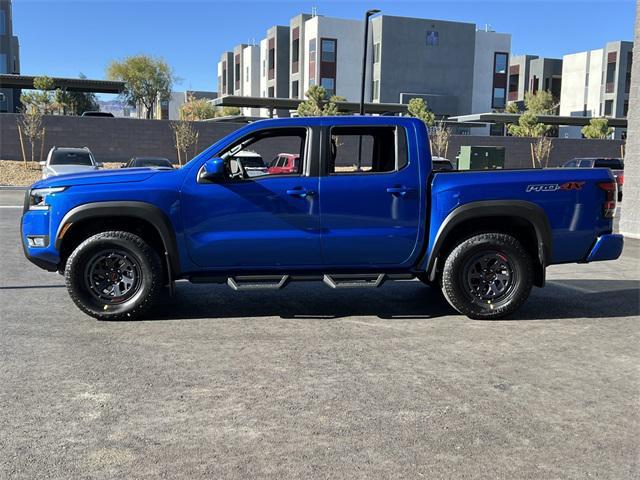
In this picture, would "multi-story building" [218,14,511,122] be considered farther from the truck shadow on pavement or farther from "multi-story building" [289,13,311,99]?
the truck shadow on pavement

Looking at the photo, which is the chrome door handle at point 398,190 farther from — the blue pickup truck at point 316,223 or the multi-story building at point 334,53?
the multi-story building at point 334,53

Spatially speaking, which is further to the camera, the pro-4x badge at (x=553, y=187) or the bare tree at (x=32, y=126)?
the bare tree at (x=32, y=126)

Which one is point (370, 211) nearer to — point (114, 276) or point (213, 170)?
point (213, 170)

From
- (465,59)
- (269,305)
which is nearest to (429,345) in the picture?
(269,305)

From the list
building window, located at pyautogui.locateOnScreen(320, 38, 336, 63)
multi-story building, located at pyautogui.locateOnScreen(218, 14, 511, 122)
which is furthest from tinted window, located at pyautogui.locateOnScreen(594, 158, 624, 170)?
building window, located at pyautogui.locateOnScreen(320, 38, 336, 63)

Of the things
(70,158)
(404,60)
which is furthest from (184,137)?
(404,60)

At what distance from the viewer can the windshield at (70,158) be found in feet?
68.1

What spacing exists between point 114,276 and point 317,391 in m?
2.88

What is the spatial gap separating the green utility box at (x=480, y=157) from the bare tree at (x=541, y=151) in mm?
11053

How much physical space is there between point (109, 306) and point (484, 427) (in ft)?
13.0

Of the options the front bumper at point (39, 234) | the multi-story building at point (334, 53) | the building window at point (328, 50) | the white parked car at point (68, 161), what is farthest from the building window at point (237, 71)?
the front bumper at point (39, 234)

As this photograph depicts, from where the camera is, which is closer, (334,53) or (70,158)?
(70,158)

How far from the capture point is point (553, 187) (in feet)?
21.1

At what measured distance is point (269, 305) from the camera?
7.18 metres
